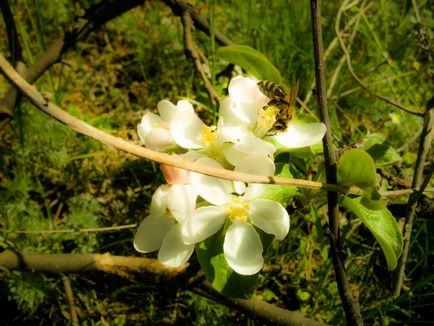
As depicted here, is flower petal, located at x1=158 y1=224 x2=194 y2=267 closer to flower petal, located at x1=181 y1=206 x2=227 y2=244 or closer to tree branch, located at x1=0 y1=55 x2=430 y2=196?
flower petal, located at x1=181 y1=206 x2=227 y2=244

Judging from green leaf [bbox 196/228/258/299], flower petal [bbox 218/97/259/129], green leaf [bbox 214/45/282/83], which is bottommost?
green leaf [bbox 196/228/258/299]

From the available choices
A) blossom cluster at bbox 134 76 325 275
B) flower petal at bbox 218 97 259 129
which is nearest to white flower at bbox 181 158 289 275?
blossom cluster at bbox 134 76 325 275

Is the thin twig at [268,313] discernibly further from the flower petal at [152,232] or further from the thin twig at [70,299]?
the thin twig at [70,299]

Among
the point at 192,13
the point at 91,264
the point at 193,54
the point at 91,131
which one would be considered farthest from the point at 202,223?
the point at 192,13

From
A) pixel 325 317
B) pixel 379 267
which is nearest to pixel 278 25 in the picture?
pixel 379 267

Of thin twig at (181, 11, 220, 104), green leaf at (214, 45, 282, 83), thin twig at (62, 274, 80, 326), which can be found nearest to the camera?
green leaf at (214, 45, 282, 83)

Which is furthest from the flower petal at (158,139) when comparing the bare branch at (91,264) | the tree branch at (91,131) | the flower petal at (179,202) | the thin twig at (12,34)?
the thin twig at (12,34)

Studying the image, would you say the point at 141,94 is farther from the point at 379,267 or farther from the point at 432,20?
the point at 432,20

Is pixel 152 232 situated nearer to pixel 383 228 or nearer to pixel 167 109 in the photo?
pixel 167 109
